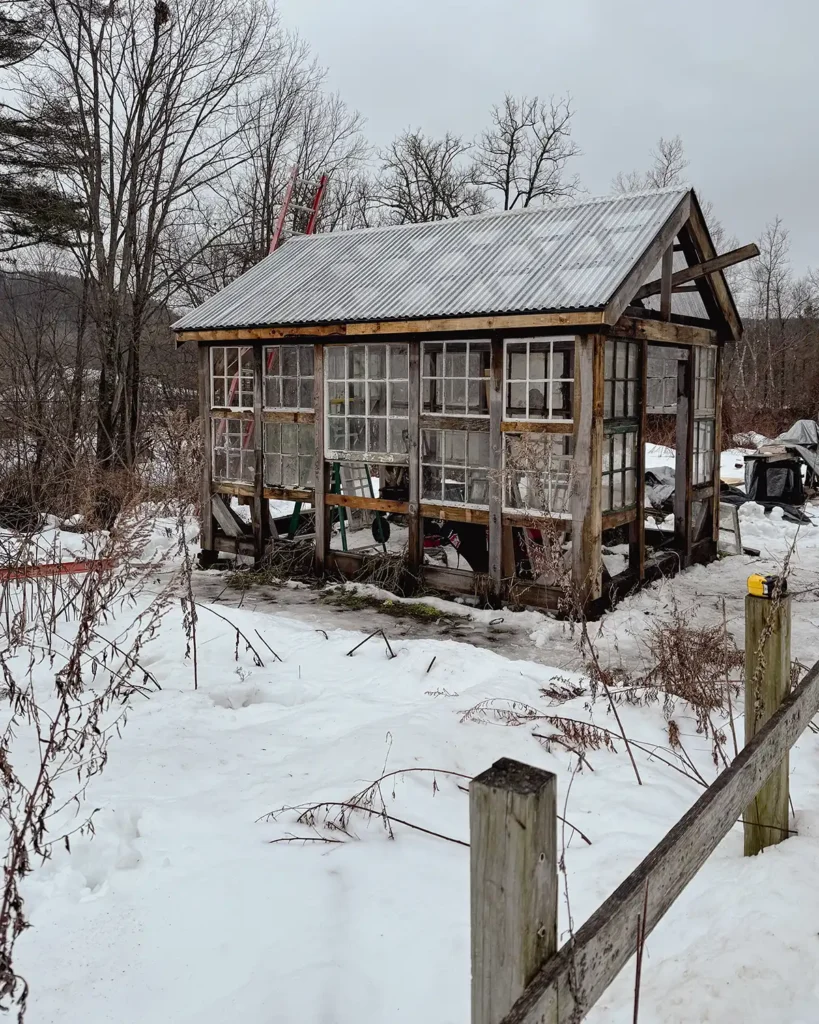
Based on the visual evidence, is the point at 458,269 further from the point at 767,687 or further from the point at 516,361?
the point at 767,687

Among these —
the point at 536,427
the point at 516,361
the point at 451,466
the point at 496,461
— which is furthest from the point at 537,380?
the point at 451,466

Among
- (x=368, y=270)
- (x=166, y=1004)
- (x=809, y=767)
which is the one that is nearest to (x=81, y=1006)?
(x=166, y=1004)

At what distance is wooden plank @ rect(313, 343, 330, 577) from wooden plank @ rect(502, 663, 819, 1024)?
794 cm

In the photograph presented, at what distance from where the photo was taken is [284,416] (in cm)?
1063

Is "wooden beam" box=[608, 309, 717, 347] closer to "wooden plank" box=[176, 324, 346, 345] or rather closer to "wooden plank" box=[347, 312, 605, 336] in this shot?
"wooden plank" box=[347, 312, 605, 336]

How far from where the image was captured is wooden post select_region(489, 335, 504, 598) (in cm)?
873

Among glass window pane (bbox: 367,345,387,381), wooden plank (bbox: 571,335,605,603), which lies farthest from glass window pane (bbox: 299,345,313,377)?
wooden plank (bbox: 571,335,605,603)

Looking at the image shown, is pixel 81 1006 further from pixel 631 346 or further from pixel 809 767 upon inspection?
pixel 631 346

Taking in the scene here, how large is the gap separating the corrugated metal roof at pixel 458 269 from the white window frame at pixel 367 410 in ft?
1.64

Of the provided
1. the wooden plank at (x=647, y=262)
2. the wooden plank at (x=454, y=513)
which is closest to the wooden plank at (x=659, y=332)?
the wooden plank at (x=647, y=262)

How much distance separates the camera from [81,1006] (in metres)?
2.46

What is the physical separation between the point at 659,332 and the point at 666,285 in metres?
0.52

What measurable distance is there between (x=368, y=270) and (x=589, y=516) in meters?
4.61

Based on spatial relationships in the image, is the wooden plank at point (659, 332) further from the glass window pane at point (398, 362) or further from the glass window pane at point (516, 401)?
the glass window pane at point (398, 362)
